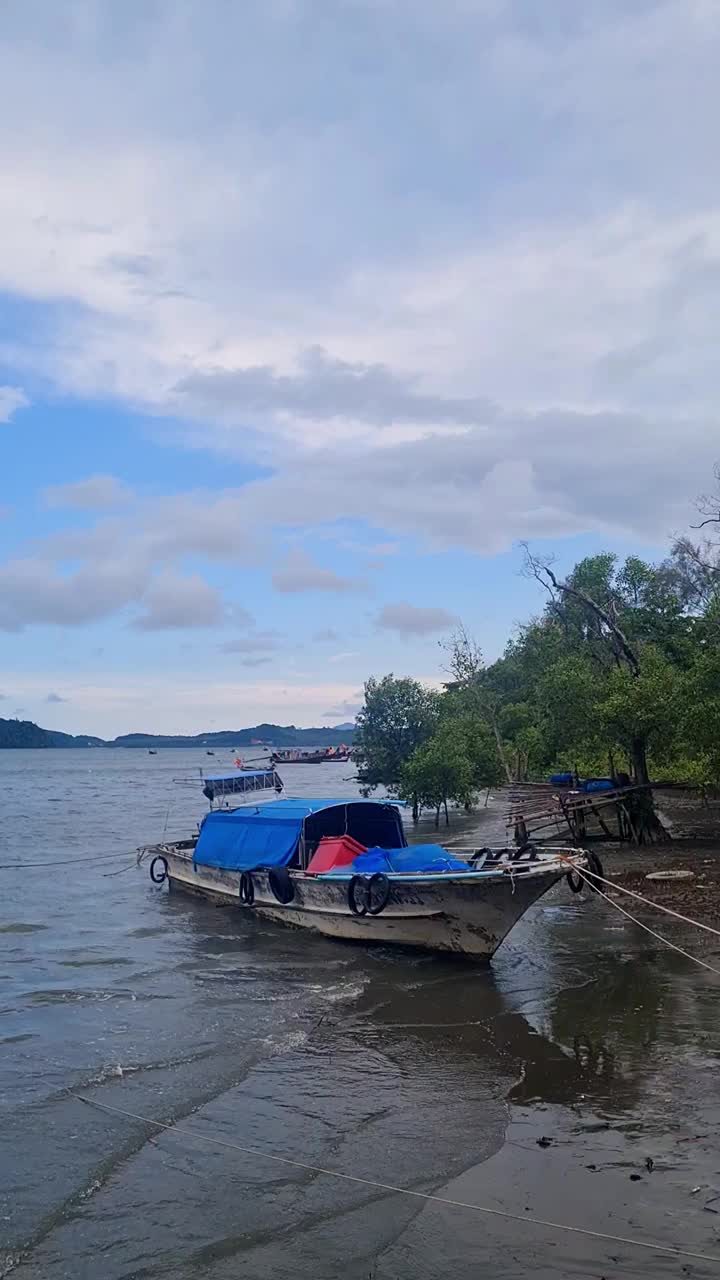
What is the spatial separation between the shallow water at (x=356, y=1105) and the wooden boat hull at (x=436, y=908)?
0.34 meters

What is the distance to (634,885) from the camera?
18.4m

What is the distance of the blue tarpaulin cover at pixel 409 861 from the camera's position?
579 inches

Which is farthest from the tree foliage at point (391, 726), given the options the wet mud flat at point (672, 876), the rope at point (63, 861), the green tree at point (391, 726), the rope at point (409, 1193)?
the rope at point (409, 1193)

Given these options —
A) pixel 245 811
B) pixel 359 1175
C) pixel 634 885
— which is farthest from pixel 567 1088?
pixel 245 811

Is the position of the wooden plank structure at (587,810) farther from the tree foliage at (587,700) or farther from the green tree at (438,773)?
the green tree at (438,773)

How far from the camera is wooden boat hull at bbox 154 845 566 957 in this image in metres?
13.3

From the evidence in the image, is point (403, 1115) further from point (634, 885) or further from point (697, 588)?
point (697, 588)

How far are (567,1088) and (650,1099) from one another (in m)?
0.82

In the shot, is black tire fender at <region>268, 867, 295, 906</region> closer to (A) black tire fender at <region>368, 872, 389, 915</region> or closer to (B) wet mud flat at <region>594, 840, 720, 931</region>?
(A) black tire fender at <region>368, 872, 389, 915</region>

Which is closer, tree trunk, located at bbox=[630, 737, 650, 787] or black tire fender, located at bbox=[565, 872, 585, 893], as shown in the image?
black tire fender, located at bbox=[565, 872, 585, 893]

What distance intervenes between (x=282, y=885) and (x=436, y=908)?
3800 mm

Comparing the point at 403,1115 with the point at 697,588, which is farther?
the point at 697,588

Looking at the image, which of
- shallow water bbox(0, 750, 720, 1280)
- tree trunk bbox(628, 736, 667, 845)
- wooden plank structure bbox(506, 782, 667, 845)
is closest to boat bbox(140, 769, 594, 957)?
shallow water bbox(0, 750, 720, 1280)

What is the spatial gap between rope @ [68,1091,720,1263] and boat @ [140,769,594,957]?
5.89 metres
